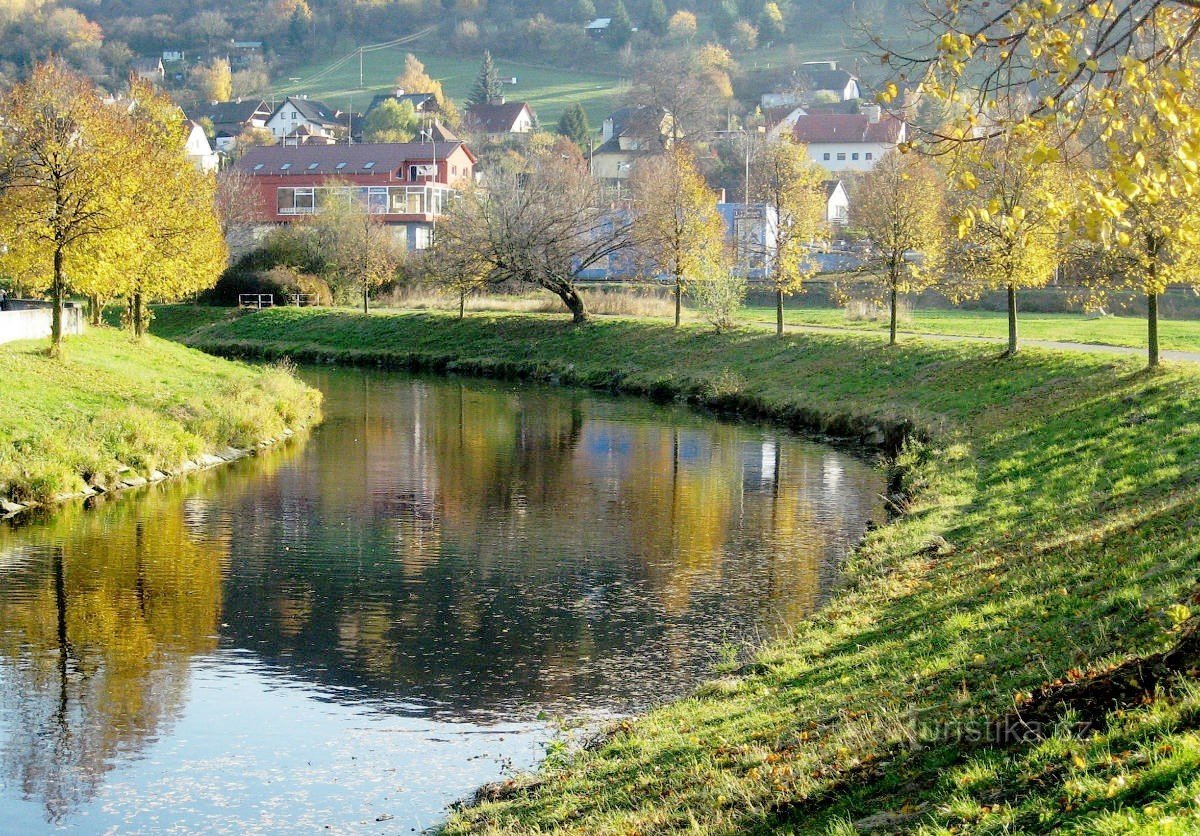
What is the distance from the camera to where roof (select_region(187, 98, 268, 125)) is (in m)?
165

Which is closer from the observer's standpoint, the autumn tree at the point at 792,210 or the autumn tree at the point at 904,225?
the autumn tree at the point at 904,225

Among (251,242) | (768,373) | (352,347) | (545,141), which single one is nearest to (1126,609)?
(768,373)

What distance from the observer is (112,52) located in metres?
192

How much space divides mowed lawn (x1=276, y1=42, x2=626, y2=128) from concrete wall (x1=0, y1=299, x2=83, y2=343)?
12706cm

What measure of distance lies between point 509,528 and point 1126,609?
49.1ft

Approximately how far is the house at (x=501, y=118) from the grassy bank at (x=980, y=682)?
426 ft

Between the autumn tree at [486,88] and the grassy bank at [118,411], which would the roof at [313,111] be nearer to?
the autumn tree at [486,88]

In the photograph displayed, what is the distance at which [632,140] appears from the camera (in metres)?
143

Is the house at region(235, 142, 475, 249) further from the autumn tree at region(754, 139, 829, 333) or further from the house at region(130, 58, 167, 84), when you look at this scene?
the house at region(130, 58, 167, 84)

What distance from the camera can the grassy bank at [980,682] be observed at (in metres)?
8.47

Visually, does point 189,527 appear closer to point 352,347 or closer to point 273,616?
point 273,616

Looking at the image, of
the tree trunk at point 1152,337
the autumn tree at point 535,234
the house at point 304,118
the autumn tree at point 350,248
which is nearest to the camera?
the tree trunk at point 1152,337

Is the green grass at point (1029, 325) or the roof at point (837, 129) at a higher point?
the roof at point (837, 129)

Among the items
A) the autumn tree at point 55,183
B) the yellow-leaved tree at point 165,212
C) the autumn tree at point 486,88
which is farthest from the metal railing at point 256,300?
the autumn tree at point 486,88
